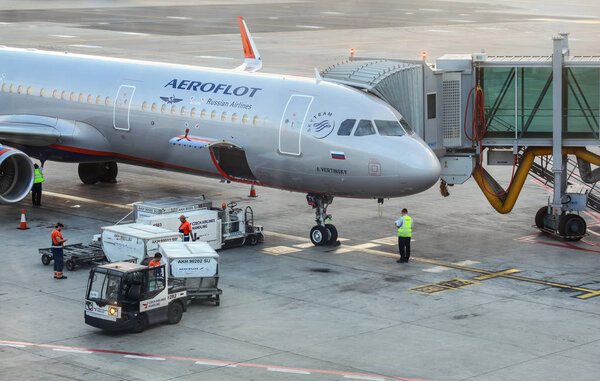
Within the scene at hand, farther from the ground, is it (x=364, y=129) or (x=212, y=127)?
(x=212, y=127)

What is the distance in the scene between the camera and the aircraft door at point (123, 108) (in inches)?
1431

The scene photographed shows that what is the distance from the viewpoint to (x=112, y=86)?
3716 centimetres

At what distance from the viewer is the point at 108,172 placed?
141ft

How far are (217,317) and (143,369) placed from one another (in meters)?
3.97

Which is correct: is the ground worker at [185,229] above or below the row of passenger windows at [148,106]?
below

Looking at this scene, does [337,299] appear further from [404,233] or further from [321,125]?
[321,125]

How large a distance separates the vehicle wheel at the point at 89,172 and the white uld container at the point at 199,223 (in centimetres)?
1158

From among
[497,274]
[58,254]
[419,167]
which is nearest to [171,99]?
[58,254]

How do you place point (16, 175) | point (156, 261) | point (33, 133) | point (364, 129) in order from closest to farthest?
point (156, 261), point (364, 129), point (16, 175), point (33, 133)

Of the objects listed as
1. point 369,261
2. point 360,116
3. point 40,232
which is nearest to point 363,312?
point 369,261

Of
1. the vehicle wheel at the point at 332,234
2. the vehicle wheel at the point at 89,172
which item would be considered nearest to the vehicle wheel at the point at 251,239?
the vehicle wheel at the point at 332,234

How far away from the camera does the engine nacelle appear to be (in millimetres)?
35312

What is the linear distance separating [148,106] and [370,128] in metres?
8.39

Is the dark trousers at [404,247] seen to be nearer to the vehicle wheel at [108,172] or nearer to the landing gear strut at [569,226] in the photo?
the landing gear strut at [569,226]
